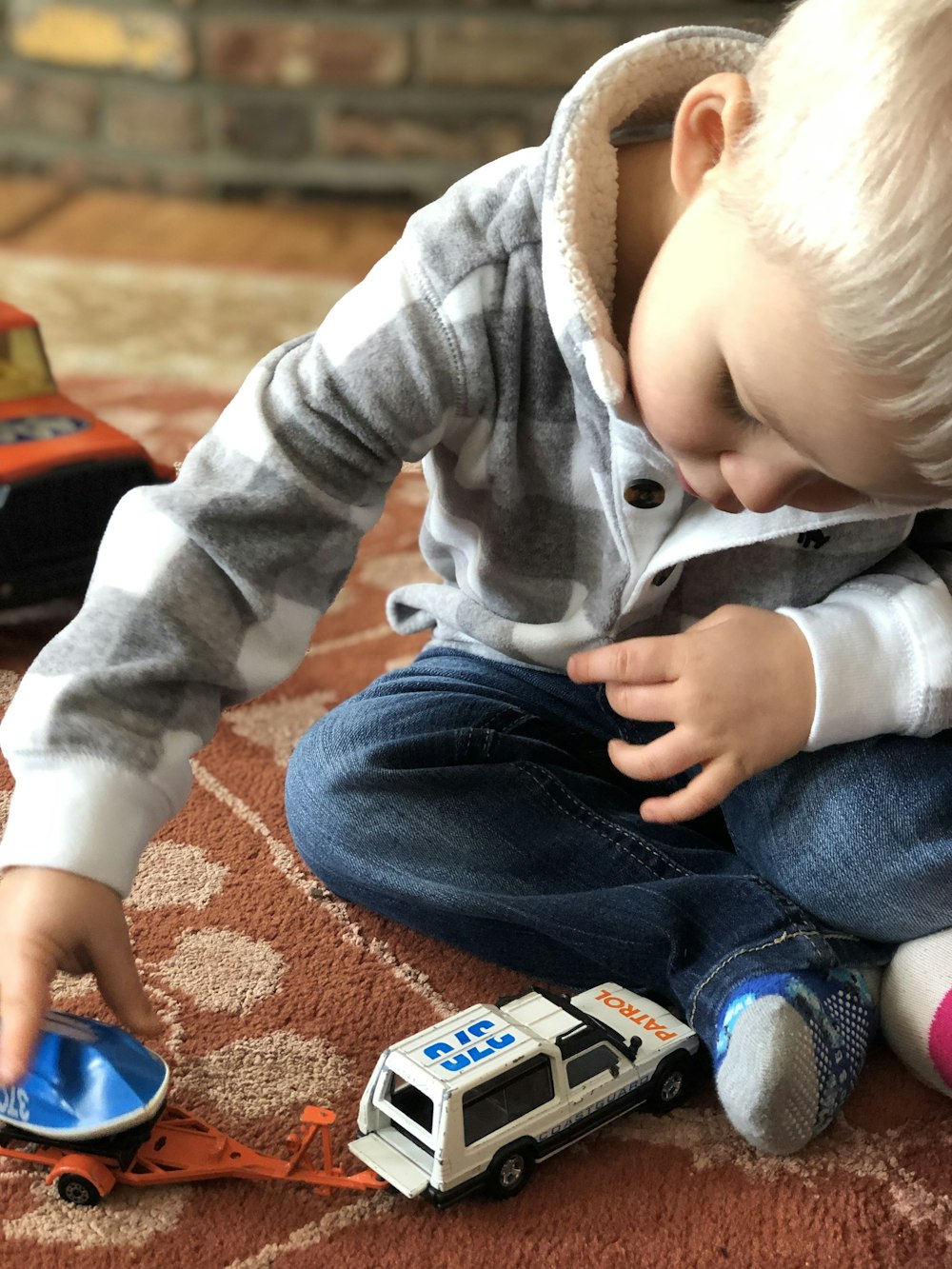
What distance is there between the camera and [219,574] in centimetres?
65

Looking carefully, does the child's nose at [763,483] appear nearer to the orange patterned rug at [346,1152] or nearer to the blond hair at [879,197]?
the blond hair at [879,197]

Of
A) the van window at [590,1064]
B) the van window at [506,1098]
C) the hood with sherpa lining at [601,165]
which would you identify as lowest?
the van window at [590,1064]

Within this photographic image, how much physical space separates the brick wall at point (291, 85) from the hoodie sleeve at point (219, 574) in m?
1.62

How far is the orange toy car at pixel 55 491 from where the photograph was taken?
96 cm

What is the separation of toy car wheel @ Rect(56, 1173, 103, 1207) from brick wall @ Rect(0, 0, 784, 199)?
1929mm

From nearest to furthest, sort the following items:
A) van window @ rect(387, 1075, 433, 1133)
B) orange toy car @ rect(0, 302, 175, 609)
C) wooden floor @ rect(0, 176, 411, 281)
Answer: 1. van window @ rect(387, 1075, 433, 1133)
2. orange toy car @ rect(0, 302, 175, 609)
3. wooden floor @ rect(0, 176, 411, 281)

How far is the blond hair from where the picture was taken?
1.55ft

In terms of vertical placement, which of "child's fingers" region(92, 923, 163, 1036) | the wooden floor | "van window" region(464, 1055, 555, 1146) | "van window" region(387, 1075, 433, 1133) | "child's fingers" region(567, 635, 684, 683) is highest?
"child's fingers" region(567, 635, 684, 683)

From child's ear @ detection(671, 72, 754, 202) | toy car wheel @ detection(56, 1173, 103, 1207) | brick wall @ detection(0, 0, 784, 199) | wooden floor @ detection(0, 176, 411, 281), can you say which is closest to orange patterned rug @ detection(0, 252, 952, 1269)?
toy car wheel @ detection(56, 1173, 103, 1207)

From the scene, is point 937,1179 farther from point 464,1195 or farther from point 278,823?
point 278,823

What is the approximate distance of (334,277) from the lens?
6.50 ft

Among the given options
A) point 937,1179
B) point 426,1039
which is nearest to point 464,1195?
point 426,1039

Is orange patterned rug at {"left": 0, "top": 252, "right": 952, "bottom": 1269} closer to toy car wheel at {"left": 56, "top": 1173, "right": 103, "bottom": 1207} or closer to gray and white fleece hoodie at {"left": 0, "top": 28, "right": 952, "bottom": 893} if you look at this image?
toy car wheel at {"left": 56, "top": 1173, "right": 103, "bottom": 1207}

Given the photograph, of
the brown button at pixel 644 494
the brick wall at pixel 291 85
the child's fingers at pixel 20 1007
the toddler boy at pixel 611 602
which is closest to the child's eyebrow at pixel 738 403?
the toddler boy at pixel 611 602
